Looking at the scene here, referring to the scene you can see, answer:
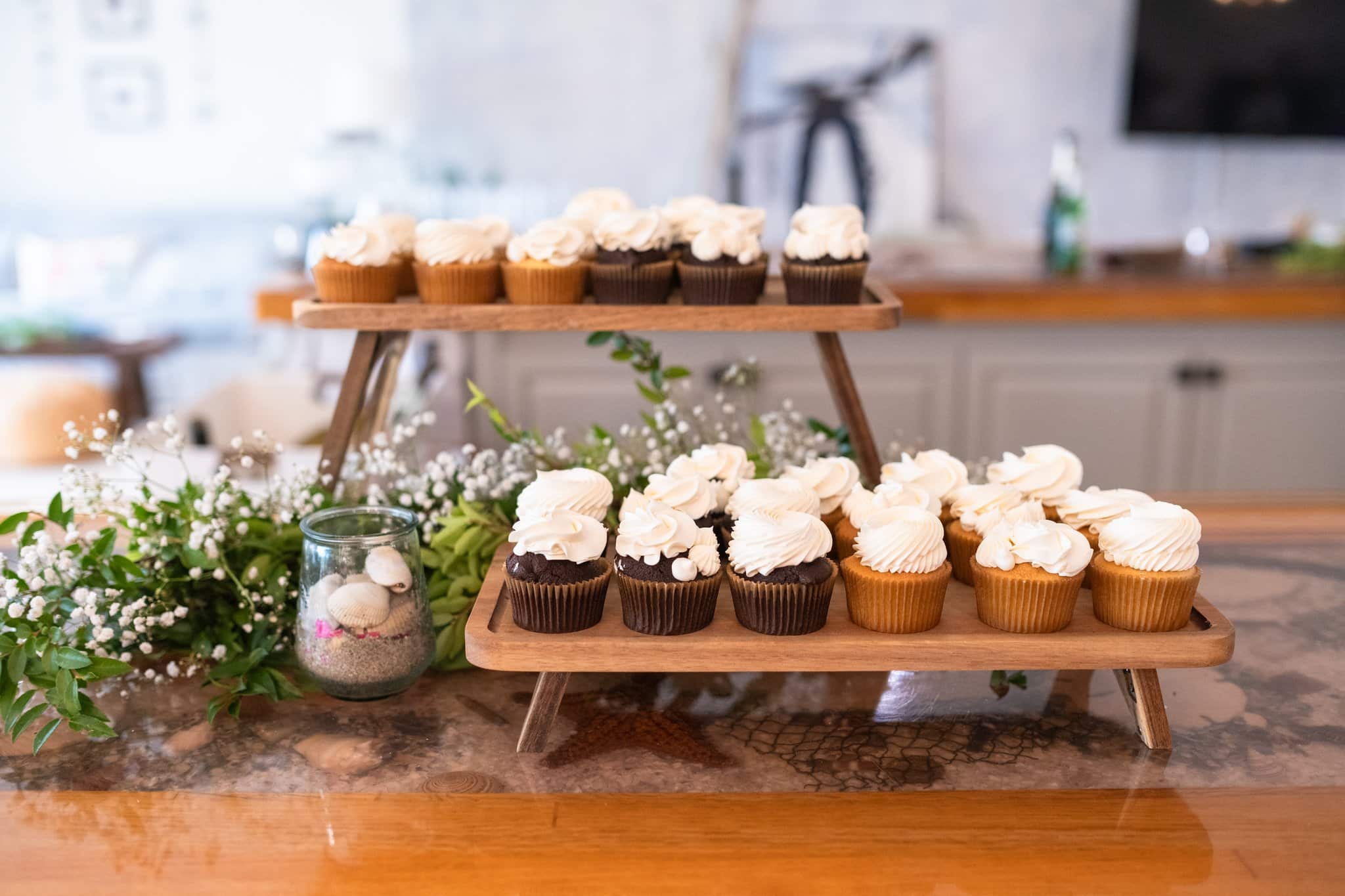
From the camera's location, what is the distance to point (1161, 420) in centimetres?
307

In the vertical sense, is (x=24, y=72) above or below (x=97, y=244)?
above

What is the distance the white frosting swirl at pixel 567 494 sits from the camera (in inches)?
41.7

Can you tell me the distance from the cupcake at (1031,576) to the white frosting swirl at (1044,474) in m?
0.12

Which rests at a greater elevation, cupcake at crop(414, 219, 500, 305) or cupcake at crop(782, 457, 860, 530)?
cupcake at crop(414, 219, 500, 305)

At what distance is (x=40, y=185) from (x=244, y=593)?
4.98m

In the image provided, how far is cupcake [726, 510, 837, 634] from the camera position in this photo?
1.03 metres

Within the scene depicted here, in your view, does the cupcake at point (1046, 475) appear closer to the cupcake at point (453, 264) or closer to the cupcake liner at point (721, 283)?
the cupcake liner at point (721, 283)

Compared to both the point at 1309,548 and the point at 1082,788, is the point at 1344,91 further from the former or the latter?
the point at 1082,788

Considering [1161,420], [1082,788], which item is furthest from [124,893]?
[1161,420]

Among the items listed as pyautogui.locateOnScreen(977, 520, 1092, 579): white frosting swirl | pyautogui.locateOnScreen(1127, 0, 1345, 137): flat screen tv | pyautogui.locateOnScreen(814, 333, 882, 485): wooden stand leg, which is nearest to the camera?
pyautogui.locateOnScreen(977, 520, 1092, 579): white frosting swirl

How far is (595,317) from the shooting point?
1.25 m

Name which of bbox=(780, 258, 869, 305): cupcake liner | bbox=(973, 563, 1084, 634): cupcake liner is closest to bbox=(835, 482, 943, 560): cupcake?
bbox=(973, 563, 1084, 634): cupcake liner

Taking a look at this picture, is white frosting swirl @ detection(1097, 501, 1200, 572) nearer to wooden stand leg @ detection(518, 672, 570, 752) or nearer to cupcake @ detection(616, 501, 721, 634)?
cupcake @ detection(616, 501, 721, 634)

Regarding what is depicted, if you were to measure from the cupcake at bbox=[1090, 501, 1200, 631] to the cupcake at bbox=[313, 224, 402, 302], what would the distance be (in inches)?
31.7
